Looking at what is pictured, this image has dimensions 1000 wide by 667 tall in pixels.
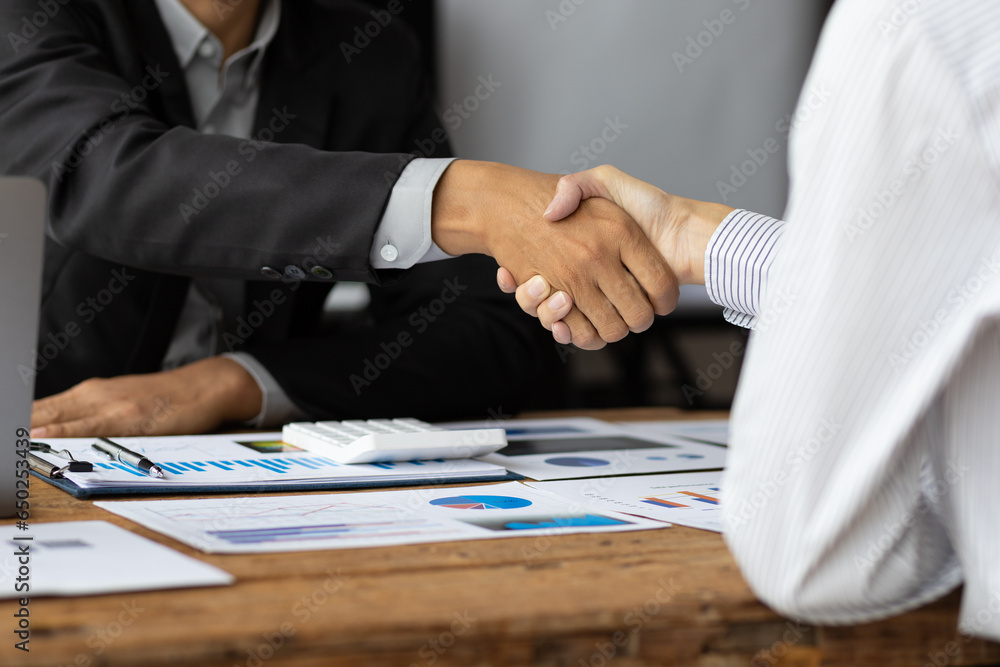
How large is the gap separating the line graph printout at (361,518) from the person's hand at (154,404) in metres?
0.42

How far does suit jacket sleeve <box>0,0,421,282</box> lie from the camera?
3.40 ft

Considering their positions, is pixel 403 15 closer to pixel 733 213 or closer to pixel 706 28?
pixel 706 28

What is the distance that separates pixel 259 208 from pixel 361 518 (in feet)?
1.66

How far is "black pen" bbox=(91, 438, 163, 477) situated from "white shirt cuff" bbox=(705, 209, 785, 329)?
61cm

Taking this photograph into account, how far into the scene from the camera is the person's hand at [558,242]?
1.07 metres

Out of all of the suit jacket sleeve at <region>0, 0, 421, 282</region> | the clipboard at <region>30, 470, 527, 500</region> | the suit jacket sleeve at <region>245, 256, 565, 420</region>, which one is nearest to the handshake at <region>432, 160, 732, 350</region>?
the suit jacket sleeve at <region>0, 0, 421, 282</region>

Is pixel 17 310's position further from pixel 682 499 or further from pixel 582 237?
pixel 582 237

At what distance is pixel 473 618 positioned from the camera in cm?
47

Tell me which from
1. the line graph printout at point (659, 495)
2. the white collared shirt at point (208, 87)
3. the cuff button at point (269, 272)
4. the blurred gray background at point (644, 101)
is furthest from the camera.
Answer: the blurred gray background at point (644, 101)

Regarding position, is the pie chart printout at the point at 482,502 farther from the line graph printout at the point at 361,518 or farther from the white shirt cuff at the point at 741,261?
the white shirt cuff at the point at 741,261

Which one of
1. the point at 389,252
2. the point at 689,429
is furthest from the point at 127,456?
the point at 689,429

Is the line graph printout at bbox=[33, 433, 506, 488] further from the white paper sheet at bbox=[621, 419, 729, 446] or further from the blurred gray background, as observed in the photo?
the blurred gray background

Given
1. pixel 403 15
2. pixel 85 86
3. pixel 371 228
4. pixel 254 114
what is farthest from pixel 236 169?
pixel 403 15

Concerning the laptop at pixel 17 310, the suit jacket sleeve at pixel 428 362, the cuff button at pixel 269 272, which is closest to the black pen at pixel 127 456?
the laptop at pixel 17 310
